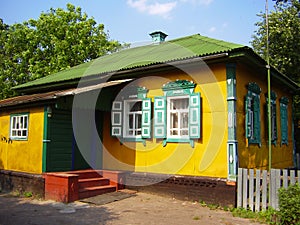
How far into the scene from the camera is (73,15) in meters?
25.3

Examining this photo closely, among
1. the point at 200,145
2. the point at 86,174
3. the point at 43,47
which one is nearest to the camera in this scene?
the point at 200,145

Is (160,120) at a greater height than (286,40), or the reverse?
(286,40)

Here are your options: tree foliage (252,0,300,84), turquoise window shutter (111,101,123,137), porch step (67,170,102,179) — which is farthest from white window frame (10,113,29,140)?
tree foliage (252,0,300,84)

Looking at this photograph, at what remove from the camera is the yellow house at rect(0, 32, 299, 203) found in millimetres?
7848

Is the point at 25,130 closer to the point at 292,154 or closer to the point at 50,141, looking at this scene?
the point at 50,141

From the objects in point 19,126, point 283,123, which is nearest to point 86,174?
point 19,126

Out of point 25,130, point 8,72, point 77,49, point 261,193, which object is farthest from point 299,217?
point 8,72

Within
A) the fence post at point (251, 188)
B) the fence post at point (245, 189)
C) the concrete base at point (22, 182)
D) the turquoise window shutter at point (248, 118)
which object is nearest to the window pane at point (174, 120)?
the turquoise window shutter at point (248, 118)

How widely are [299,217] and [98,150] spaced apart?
6.73 m

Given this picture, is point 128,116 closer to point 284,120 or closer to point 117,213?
point 117,213

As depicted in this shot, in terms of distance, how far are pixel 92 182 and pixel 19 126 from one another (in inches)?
123

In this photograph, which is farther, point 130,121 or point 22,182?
point 130,121

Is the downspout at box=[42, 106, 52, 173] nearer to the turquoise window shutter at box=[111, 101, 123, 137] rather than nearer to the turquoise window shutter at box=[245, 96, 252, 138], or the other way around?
the turquoise window shutter at box=[111, 101, 123, 137]

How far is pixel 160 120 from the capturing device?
28.9 feet
